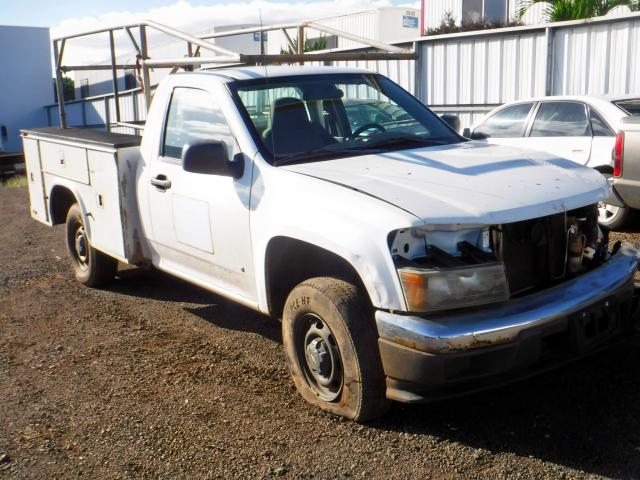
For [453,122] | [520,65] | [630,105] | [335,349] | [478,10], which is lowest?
[335,349]

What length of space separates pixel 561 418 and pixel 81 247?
15.7ft

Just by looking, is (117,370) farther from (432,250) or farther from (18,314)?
(432,250)

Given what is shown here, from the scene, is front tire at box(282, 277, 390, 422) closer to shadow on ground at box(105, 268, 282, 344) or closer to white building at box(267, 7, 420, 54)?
shadow on ground at box(105, 268, 282, 344)

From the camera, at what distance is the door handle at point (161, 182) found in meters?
5.28

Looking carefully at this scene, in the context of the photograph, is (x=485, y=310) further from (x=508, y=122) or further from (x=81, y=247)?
(x=508, y=122)

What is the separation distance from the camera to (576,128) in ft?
Answer: 29.1

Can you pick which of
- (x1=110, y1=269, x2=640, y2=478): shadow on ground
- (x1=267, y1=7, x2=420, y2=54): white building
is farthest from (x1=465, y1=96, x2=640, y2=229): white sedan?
(x1=267, y1=7, x2=420, y2=54): white building

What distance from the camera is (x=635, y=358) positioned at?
15.2 ft

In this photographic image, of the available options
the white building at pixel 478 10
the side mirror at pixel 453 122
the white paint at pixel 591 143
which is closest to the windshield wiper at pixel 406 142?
the side mirror at pixel 453 122

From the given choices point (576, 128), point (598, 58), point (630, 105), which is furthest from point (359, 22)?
point (630, 105)

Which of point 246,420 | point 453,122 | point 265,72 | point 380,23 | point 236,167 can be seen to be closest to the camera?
point 246,420

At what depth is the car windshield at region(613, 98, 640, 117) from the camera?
850 cm

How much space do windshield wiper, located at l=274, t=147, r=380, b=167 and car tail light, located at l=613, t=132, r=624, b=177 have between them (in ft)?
12.5

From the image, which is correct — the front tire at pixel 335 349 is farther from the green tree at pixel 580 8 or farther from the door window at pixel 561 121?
the green tree at pixel 580 8
